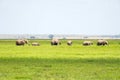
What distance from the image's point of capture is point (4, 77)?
684 inches

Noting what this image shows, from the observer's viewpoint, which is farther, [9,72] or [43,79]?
[9,72]

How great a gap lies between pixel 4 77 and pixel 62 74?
3185mm

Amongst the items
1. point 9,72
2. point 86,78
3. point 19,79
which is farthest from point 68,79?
point 9,72

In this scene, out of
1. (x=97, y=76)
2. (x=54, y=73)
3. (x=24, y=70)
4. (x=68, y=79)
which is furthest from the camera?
(x=24, y=70)

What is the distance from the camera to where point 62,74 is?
18688 mm

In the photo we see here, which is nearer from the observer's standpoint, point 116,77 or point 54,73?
point 116,77

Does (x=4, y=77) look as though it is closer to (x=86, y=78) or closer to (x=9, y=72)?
(x=9, y=72)

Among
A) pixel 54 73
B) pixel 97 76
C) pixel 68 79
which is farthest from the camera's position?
pixel 54 73

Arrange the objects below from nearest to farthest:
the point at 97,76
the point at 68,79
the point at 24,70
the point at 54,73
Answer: the point at 68,79 → the point at 97,76 → the point at 54,73 → the point at 24,70

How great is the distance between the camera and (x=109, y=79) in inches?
666

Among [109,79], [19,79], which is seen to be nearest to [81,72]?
[109,79]

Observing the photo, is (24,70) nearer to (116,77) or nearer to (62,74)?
(62,74)

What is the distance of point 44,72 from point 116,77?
4.32 metres

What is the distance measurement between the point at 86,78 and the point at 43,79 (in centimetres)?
214
